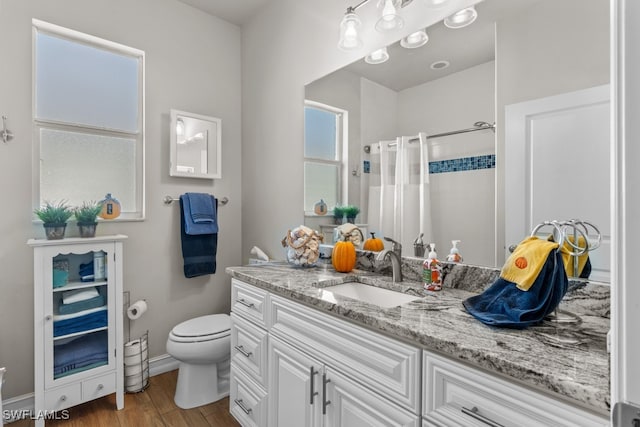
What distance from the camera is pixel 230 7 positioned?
2537mm

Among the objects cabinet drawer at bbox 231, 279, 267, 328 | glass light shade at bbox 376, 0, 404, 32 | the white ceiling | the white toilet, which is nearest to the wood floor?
the white toilet

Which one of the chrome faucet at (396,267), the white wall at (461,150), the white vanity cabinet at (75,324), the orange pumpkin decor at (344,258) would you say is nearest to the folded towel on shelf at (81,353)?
the white vanity cabinet at (75,324)

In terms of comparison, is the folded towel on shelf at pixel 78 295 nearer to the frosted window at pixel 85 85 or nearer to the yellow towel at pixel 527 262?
the frosted window at pixel 85 85

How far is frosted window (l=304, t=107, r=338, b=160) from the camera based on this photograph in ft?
6.56

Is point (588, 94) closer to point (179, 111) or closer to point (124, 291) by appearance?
point (179, 111)

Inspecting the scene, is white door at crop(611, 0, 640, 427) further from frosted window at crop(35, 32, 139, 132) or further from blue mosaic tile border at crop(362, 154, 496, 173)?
frosted window at crop(35, 32, 139, 132)

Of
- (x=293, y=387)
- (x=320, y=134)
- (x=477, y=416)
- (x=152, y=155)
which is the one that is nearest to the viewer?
(x=477, y=416)

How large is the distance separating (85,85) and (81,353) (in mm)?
1701

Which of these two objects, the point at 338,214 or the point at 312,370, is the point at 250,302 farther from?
the point at 338,214

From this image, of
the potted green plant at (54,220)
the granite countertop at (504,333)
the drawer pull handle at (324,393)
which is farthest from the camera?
the potted green plant at (54,220)

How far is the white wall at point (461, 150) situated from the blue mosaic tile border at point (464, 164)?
2 cm

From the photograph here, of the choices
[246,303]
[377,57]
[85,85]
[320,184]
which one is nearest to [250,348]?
[246,303]

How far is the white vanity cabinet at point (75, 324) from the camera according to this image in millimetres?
1746
